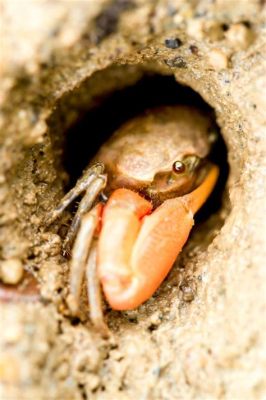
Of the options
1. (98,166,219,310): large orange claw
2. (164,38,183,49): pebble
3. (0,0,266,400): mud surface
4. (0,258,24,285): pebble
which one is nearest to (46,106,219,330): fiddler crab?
(98,166,219,310): large orange claw

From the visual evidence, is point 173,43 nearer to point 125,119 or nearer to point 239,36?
point 239,36

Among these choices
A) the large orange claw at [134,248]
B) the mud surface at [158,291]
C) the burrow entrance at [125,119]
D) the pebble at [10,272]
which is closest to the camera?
the mud surface at [158,291]

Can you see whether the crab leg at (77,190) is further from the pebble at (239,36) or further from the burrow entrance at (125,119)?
the pebble at (239,36)

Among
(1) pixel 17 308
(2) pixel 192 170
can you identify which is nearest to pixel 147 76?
(2) pixel 192 170

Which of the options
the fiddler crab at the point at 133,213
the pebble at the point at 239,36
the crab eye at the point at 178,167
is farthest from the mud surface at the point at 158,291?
the crab eye at the point at 178,167

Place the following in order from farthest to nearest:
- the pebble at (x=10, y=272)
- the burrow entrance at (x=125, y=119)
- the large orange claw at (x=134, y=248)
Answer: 1. the burrow entrance at (x=125, y=119)
2. the large orange claw at (x=134, y=248)
3. the pebble at (x=10, y=272)

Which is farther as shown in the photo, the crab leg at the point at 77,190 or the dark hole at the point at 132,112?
the dark hole at the point at 132,112
